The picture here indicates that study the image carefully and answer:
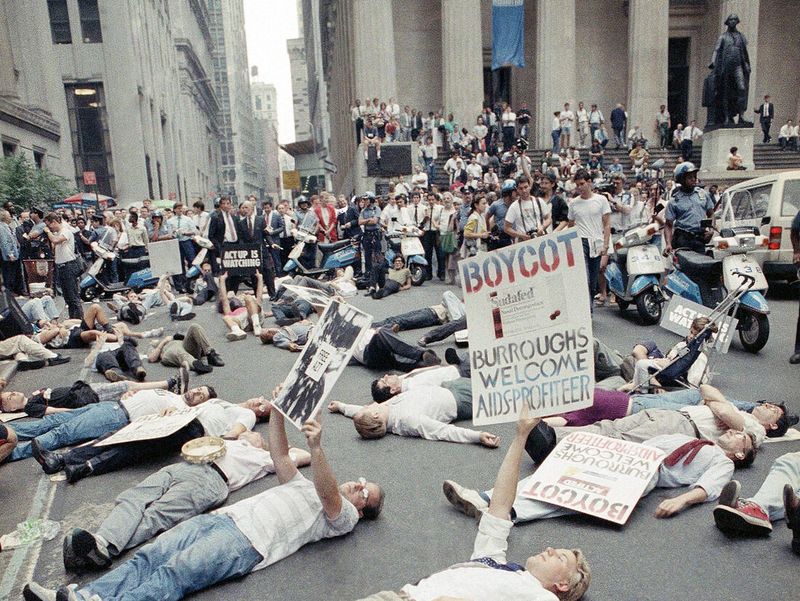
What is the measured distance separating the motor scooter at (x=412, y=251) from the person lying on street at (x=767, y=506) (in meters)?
10.1

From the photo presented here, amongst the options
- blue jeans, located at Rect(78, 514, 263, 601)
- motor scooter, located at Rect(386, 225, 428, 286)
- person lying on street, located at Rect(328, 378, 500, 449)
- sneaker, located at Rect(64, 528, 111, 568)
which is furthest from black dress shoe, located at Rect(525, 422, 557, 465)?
motor scooter, located at Rect(386, 225, 428, 286)

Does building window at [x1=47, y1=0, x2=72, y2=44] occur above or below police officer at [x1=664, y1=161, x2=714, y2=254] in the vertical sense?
above

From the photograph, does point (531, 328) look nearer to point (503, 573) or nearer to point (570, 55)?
point (503, 573)

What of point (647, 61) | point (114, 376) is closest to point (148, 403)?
point (114, 376)

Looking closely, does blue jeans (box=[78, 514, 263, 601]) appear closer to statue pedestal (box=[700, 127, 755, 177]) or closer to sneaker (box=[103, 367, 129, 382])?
sneaker (box=[103, 367, 129, 382])

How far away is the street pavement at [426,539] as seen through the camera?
340 centimetres

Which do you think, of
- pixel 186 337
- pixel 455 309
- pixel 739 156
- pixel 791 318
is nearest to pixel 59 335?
pixel 186 337

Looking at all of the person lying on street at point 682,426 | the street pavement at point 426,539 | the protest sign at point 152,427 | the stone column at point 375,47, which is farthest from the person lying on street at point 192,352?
the stone column at point 375,47

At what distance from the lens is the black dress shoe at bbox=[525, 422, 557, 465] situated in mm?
4586

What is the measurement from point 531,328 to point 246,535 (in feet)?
6.45

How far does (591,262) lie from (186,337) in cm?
577

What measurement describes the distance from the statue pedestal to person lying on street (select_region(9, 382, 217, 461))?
1851 centimetres

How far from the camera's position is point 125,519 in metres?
3.93

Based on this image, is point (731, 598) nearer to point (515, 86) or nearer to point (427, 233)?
point (427, 233)
